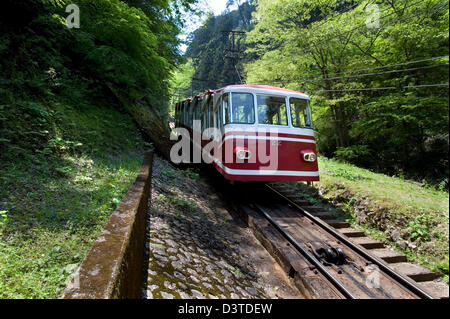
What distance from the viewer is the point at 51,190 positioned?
3.59 metres

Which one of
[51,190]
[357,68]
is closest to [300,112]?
[51,190]

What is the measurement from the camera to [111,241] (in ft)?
7.54

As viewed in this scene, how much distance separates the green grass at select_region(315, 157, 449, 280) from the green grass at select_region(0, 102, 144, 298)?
4762 millimetres

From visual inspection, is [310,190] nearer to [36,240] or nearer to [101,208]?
[101,208]

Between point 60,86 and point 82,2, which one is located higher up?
point 82,2

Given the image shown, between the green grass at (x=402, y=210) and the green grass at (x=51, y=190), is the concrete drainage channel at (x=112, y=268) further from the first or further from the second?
the green grass at (x=402, y=210)

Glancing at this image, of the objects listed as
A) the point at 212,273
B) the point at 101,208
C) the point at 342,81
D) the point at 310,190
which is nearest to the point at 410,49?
the point at 342,81

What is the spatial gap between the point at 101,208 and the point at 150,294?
1.38 m

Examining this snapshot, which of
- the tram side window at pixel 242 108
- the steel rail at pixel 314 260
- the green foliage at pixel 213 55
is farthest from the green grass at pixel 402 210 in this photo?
the green foliage at pixel 213 55

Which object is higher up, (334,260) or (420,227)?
(420,227)

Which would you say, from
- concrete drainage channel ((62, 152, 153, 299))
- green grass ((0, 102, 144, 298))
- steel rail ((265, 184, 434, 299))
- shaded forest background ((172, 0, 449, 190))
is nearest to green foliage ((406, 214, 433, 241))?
steel rail ((265, 184, 434, 299))

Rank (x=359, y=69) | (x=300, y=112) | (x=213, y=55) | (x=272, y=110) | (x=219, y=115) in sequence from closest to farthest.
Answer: (x=272, y=110), (x=300, y=112), (x=219, y=115), (x=359, y=69), (x=213, y=55)

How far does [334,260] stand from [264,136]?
11.1 ft

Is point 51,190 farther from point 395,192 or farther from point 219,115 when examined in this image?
point 395,192
